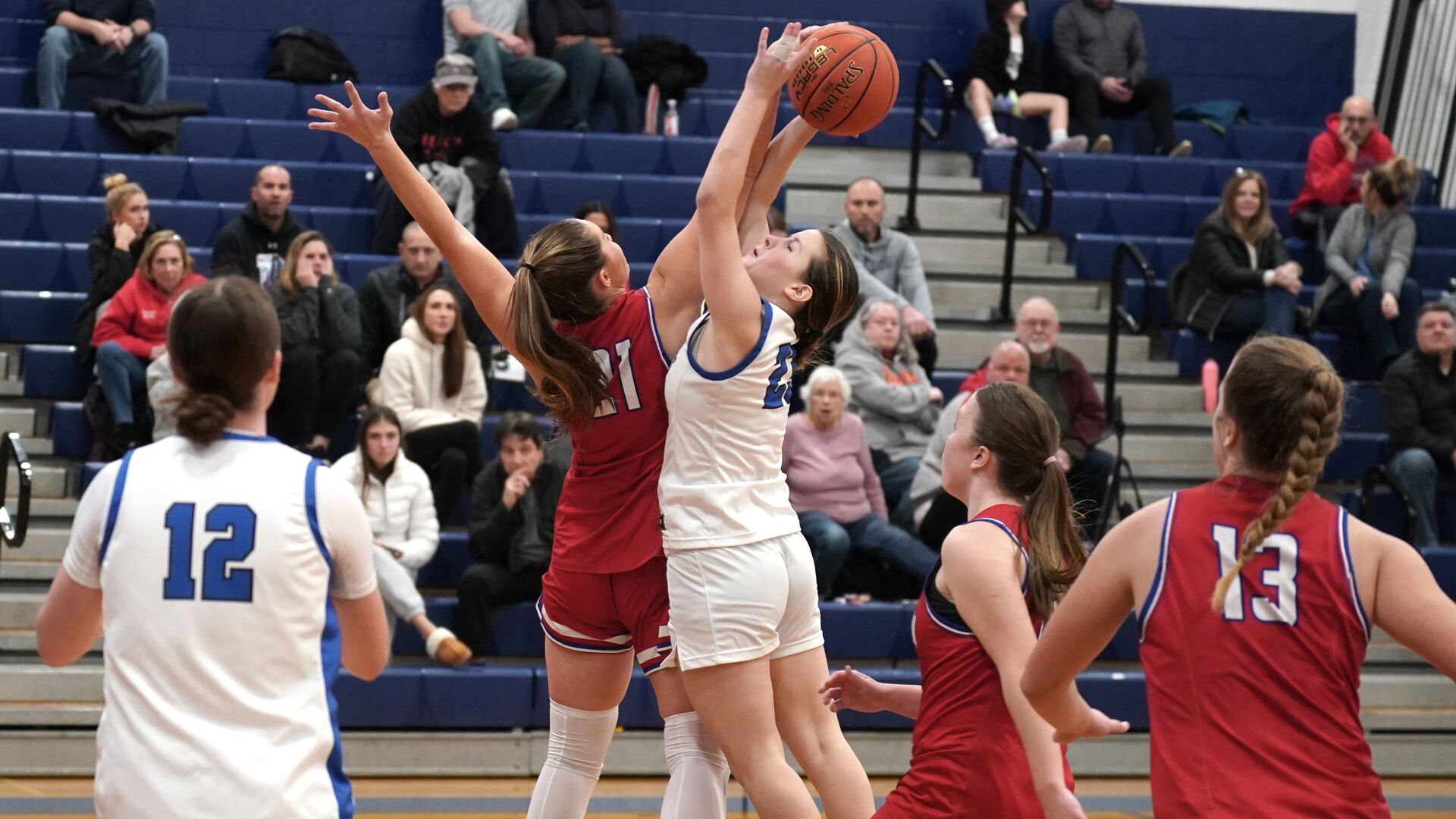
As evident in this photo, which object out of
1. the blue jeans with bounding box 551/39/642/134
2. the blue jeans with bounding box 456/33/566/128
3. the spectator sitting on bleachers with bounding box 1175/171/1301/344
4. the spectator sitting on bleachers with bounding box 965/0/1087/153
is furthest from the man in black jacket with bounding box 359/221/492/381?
the spectator sitting on bleachers with bounding box 965/0/1087/153

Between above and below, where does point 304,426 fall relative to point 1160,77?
below

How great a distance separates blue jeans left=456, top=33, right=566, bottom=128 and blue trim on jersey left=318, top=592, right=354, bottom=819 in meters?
7.20

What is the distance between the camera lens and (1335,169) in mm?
9477

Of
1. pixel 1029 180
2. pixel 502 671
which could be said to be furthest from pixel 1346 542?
pixel 1029 180

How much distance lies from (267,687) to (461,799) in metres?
3.51

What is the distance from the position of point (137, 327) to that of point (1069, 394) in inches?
157

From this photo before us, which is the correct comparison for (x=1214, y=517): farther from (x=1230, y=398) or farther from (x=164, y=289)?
(x=164, y=289)

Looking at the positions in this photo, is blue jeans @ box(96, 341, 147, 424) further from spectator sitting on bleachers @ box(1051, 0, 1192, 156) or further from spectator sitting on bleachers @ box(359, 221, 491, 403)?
spectator sitting on bleachers @ box(1051, 0, 1192, 156)

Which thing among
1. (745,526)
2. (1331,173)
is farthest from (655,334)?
(1331,173)

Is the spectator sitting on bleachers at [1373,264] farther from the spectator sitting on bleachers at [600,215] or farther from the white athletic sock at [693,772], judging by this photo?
the white athletic sock at [693,772]

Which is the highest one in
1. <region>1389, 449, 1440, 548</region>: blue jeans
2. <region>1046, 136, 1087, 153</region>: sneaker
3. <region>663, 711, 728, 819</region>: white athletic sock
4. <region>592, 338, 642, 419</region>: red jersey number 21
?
<region>592, 338, 642, 419</region>: red jersey number 21

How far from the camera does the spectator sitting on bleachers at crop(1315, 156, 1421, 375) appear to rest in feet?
28.3

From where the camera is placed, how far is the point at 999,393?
2.99 m

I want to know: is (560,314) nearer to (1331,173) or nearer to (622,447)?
(622,447)
